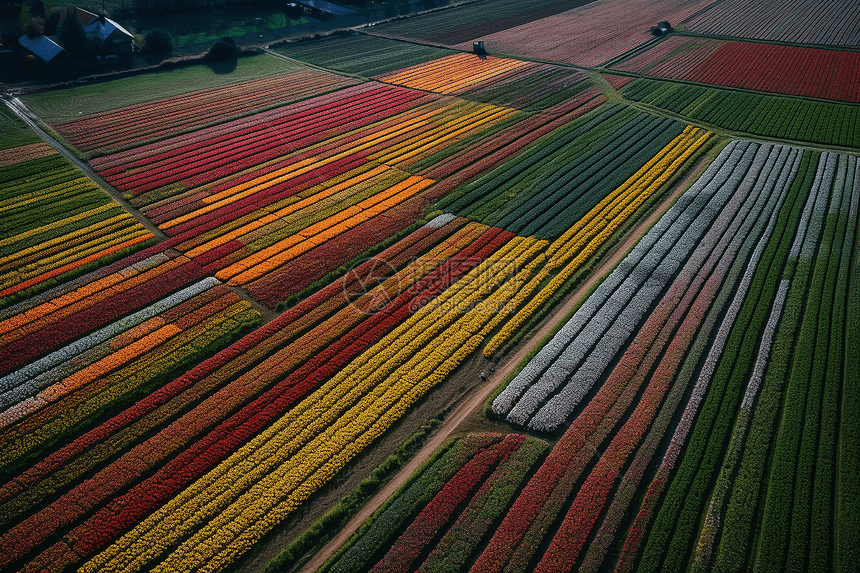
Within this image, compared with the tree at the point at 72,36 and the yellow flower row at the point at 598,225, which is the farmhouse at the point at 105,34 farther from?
the yellow flower row at the point at 598,225

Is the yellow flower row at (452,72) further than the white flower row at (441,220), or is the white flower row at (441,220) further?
the yellow flower row at (452,72)

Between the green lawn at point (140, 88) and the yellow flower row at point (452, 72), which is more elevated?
the yellow flower row at point (452, 72)

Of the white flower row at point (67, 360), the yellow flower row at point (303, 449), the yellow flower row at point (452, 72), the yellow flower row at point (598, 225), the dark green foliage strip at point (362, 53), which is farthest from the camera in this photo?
the dark green foliage strip at point (362, 53)

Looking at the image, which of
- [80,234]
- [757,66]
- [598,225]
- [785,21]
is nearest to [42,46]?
[80,234]

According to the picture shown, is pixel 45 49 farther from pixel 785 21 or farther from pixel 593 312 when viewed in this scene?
pixel 785 21

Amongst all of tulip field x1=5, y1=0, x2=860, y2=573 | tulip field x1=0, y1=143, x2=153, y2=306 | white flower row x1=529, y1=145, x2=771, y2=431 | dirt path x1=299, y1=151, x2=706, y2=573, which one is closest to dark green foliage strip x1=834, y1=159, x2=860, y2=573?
tulip field x1=5, y1=0, x2=860, y2=573

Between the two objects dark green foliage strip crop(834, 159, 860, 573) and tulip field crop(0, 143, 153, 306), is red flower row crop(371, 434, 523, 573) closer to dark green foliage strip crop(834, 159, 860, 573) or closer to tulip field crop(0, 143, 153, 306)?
dark green foliage strip crop(834, 159, 860, 573)

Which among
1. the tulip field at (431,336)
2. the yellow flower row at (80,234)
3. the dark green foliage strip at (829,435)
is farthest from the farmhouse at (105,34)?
the dark green foliage strip at (829,435)
